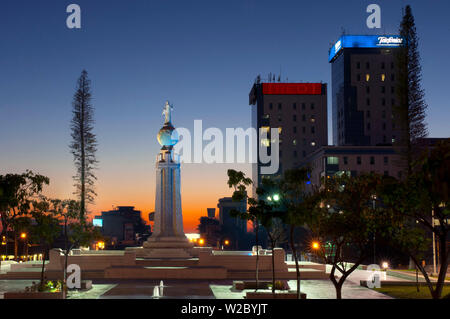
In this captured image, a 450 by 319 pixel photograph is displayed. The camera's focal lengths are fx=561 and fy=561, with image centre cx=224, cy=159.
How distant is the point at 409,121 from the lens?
53.7 meters

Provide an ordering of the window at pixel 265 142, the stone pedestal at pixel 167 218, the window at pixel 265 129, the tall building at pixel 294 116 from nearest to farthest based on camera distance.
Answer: the stone pedestal at pixel 167 218
the tall building at pixel 294 116
the window at pixel 265 129
the window at pixel 265 142

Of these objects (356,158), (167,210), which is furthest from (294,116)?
(167,210)

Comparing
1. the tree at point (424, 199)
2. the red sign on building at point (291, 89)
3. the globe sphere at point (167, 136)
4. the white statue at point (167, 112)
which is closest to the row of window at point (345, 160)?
the red sign on building at point (291, 89)

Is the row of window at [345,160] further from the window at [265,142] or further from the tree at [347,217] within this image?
the tree at [347,217]

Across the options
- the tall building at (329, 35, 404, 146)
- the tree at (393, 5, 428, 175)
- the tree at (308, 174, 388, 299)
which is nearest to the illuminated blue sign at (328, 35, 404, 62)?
the tall building at (329, 35, 404, 146)

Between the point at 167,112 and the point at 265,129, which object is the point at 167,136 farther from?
the point at 265,129

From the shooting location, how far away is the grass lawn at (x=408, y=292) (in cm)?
3123

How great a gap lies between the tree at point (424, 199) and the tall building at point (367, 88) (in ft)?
407

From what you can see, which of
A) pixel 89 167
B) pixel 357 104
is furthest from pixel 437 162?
pixel 357 104

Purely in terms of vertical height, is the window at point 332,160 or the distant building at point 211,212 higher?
the window at point 332,160

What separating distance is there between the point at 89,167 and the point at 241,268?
89.2 ft

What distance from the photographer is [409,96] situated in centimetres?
5381
